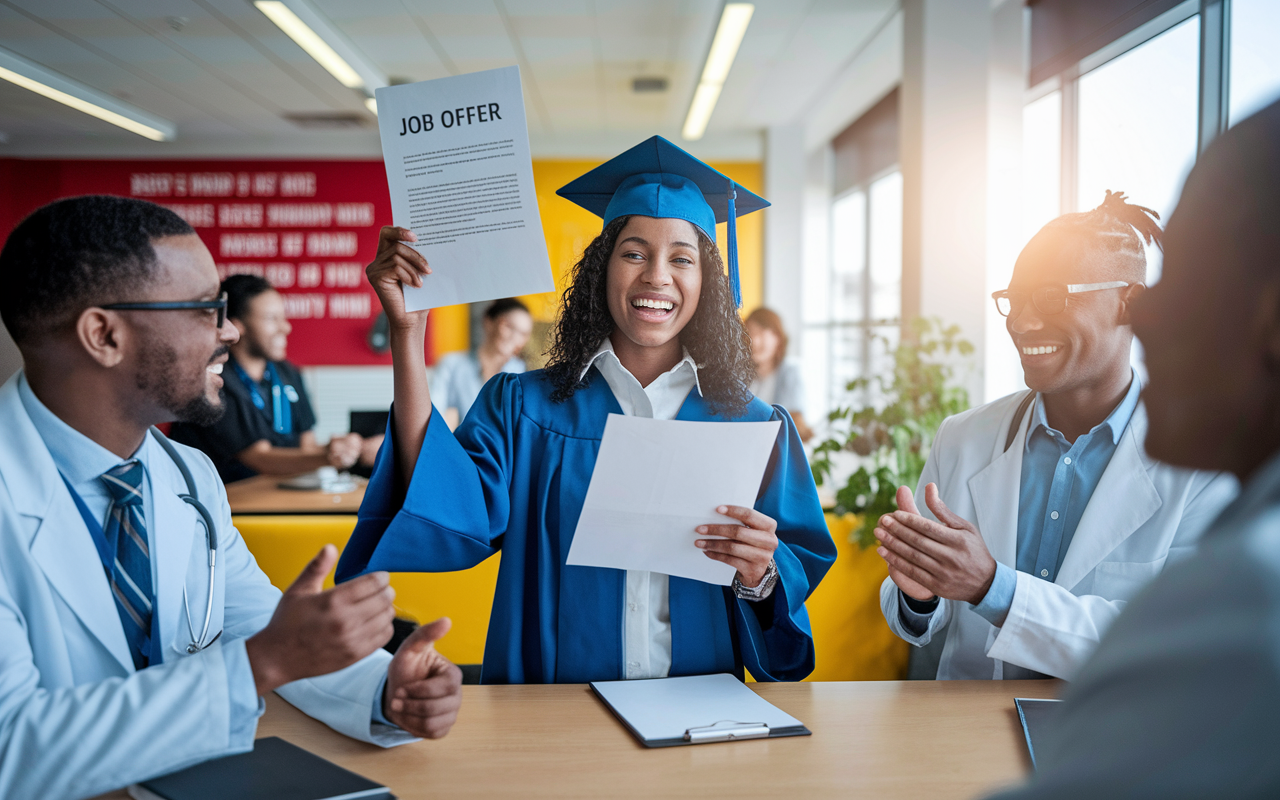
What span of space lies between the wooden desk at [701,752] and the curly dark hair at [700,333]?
1.97 ft

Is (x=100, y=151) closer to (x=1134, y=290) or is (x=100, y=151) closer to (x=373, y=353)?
(x=373, y=353)

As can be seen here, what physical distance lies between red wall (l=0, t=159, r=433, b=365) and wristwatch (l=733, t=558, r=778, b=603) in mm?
8005

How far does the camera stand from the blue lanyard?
4.05 meters

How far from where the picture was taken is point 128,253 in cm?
121

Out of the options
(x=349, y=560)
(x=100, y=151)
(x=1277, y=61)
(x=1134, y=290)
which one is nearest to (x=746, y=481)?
(x=349, y=560)

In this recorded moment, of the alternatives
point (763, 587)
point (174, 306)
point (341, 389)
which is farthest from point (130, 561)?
point (341, 389)

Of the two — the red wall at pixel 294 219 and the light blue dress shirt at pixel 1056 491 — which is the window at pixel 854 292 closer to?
the light blue dress shirt at pixel 1056 491

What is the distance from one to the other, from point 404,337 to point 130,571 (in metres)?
0.56

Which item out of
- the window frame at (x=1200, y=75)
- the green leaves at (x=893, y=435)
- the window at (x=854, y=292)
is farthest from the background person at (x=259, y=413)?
the window at (x=854, y=292)

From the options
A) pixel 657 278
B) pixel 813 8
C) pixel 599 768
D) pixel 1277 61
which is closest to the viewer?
pixel 599 768

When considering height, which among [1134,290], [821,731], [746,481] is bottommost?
[821,731]

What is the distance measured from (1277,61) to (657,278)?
3062 millimetres

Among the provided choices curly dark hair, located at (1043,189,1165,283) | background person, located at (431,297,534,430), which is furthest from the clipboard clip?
background person, located at (431,297,534,430)

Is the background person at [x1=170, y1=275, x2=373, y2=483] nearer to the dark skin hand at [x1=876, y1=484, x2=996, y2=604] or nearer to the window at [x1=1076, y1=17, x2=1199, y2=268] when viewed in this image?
the dark skin hand at [x1=876, y1=484, x2=996, y2=604]
